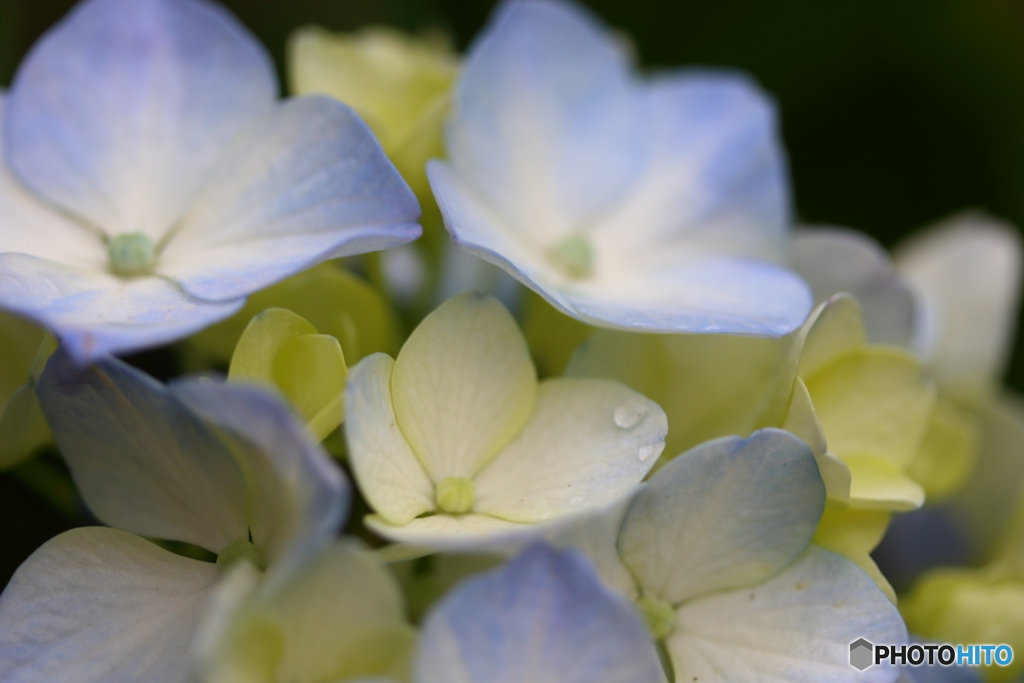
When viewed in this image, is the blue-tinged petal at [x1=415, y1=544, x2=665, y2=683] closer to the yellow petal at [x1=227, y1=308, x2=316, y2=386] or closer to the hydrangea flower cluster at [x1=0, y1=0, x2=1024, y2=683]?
the hydrangea flower cluster at [x1=0, y1=0, x2=1024, y2=683]

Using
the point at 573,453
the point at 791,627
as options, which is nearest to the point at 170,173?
the point at 573,453

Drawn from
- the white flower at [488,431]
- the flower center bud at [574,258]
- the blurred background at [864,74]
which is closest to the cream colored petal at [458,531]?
the white flower at [488,431]

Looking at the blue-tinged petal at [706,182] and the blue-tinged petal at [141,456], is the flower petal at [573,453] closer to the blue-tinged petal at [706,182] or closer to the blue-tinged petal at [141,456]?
the blue-tinged petal at [141,456]

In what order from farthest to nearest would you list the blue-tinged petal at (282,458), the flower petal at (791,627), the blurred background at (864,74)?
the blurred background at (864,74), the flower petal at (791,627), the blue-tinged petal at (282,458)

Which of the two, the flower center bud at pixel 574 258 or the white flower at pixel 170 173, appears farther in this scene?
the flower center bud at pixel 574 258

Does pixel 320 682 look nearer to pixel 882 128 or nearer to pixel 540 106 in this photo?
pixel 540 106

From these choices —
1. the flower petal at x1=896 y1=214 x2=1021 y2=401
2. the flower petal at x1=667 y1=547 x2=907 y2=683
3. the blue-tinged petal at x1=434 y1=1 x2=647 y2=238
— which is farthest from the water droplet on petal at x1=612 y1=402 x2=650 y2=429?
the flower petal at x1=896 y1=214 x2=1021 y2=401

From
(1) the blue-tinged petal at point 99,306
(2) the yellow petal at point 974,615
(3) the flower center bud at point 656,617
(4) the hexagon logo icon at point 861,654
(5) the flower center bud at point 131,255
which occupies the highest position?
(1) the blue-tinged petal at point 99,306

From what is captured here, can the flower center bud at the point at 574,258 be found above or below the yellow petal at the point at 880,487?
above

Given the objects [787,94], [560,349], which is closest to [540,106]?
[560,349]
